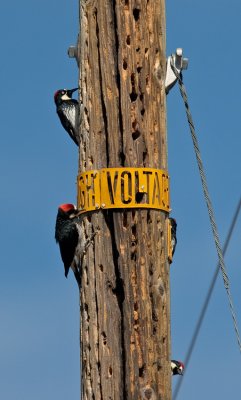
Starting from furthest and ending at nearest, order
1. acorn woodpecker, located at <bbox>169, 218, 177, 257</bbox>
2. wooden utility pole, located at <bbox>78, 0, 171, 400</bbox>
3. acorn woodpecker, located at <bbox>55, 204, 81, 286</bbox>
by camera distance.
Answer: acorn woodpecker, located at <bbox>169, 218, 177, 257</bbox> → acorn woodpecker, located at <bbox>55, 204, 81, 286</bbox> → wooden utility pole, located at <bbox>78, 0, 171, 400</bbox>

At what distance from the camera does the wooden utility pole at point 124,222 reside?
220 inches

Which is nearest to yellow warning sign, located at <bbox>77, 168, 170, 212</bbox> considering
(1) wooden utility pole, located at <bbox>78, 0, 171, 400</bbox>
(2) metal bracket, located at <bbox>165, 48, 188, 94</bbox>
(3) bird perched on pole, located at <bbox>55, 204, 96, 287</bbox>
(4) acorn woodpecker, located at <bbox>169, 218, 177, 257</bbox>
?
(1) wooden utility pole, located at <bbox>78, 0, 171, 400</bbox>

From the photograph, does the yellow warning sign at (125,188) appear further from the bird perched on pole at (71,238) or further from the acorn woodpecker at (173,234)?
the acorn woodpecker at (173,234)

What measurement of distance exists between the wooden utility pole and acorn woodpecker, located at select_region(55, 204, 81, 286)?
6.2 inches

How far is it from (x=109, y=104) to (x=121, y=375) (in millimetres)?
1477

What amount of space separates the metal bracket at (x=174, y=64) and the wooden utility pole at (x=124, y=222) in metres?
0.15

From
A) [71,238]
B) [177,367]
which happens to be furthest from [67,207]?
[177,367]

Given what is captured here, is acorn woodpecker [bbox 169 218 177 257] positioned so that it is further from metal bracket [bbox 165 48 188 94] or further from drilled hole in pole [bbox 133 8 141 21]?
drilled hole in pole [bbox 133 8 141 21]

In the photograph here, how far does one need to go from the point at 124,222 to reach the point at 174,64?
3.64 feet

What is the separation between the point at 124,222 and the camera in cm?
579

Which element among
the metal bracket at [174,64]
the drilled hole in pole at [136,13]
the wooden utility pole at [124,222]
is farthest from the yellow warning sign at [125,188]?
the drilled hole in pole at [136,13]

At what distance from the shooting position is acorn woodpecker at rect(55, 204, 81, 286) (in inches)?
239

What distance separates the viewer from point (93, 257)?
582 centimetres

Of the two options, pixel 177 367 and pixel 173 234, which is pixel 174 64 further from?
pixel 177 367
